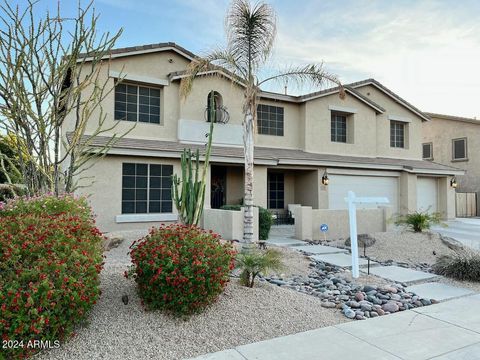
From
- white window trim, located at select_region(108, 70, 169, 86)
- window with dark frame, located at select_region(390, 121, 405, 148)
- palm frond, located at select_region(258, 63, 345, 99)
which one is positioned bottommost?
palm frond, located at select_region(258, 63, 345, 99)

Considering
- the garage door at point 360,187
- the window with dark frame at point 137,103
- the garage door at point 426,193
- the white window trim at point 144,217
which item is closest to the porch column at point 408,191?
the garage door at point 360,187

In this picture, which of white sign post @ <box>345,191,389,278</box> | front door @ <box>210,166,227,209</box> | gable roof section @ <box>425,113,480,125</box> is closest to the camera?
white sign post @ <box>345,191,389,278</box>

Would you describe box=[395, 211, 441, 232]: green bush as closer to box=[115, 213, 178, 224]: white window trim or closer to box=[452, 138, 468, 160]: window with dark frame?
box=[115, 213, 178, 224]: white window trim

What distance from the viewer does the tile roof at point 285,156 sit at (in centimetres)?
1304

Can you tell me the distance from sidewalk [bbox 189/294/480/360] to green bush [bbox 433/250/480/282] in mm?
2256

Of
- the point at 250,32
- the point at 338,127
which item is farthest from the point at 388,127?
the point at 250,32

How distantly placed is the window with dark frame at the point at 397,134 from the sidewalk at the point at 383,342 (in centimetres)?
1852

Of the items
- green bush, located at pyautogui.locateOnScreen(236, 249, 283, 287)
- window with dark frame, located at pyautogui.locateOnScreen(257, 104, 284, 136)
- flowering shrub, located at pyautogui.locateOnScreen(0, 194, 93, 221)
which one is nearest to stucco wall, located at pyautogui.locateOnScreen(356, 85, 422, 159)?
window with dark frame, located at pyautogui.locateOnScreen(257, 104, 284, 136)

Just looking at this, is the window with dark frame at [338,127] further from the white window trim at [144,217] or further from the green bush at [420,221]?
the white window trim at [144,217]

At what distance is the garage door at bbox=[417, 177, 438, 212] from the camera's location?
21.3m

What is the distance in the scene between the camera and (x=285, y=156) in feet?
53.2

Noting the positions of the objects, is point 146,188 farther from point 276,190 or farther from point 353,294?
point 353,294

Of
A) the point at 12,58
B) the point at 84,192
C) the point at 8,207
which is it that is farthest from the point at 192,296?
the point at 84,192

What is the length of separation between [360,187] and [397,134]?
5.88 metres
